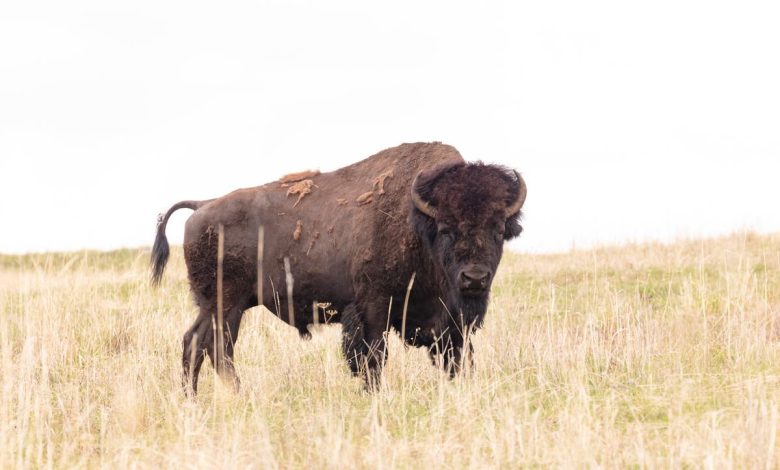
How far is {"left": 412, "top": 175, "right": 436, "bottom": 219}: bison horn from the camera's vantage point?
6.76 meters

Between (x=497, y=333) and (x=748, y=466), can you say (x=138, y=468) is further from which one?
(x=497, y=333)

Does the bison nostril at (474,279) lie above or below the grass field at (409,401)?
above

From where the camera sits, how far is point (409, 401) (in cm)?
634

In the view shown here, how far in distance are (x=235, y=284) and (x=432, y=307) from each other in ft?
6.55

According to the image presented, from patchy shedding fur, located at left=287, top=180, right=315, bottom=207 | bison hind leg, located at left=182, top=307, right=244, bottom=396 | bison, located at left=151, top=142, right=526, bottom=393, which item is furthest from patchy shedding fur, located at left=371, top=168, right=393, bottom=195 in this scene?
bison hind leg, located at left=182, top=307, right=244, bottom=396

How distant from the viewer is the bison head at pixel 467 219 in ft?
21.0

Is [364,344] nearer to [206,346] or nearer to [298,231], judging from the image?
[298,231]

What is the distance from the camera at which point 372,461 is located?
4.53m

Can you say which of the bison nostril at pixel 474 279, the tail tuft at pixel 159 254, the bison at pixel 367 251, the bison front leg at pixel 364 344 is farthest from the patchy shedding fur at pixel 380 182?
the tail tuft at pixel 159 254

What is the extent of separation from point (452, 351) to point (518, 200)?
1335 millimetres

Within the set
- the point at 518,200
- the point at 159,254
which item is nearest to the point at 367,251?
the point at 518,200

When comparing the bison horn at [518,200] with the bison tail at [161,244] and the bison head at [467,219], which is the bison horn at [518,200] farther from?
the bison tail at [161,244]

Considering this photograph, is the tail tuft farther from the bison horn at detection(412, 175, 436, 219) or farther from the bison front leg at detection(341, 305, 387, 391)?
A: the bison horn at detection(412, 175, 436, 219)

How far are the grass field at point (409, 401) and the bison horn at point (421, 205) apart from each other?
4.22 ft
